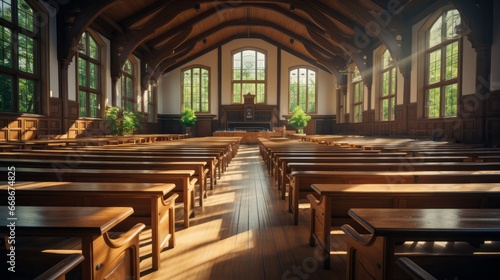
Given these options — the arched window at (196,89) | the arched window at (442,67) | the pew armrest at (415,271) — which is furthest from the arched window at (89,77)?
the pew armrest at (415,271)

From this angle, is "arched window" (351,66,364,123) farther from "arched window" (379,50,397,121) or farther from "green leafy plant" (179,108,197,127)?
"green leafy plant" (179,108,197,127)

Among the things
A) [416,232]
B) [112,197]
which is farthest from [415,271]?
[112,197]

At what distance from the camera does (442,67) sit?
8.38m

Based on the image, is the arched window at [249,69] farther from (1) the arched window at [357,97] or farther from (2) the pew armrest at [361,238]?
(2) the pew armrest at [361,238]

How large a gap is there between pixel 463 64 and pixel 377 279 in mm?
8110

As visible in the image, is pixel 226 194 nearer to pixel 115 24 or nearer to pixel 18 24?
pixel 18 24

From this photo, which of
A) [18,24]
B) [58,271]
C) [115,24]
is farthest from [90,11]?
[58,271]

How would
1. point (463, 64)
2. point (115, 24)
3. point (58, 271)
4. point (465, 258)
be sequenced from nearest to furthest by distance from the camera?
1. point (58, 271)
2. point (465, 258)
3. point (463, 64)
4. point (115, 24)

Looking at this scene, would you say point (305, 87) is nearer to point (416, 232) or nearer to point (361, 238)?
point (361, 238)

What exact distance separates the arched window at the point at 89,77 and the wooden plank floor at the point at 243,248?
827 cm

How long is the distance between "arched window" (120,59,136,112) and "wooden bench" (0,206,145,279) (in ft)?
40.7

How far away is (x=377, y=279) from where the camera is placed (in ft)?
3.52

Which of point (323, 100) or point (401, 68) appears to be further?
point (323, 100)

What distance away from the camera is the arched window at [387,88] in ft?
37.3
